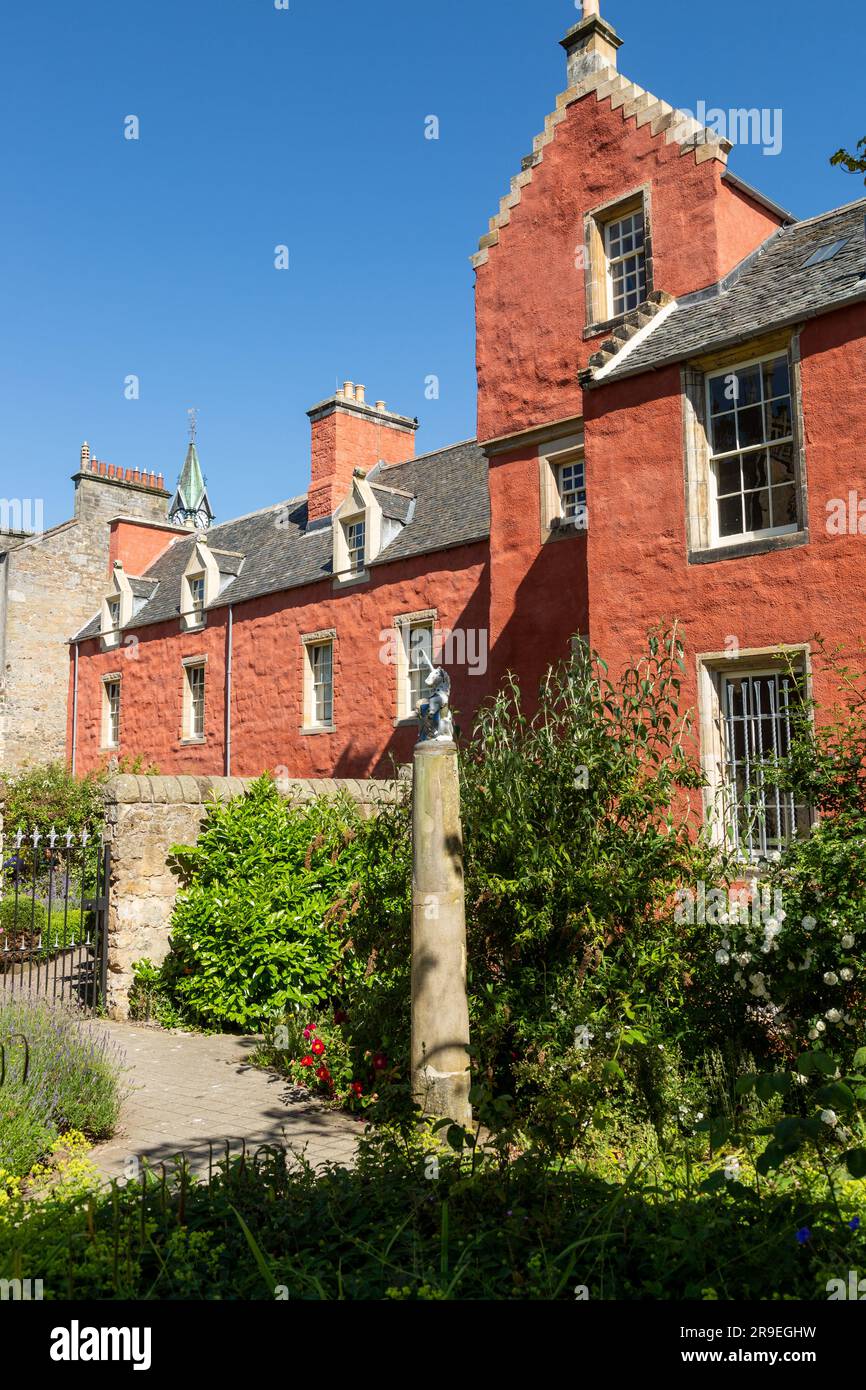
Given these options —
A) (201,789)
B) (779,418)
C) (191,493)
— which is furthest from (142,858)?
(191,493)

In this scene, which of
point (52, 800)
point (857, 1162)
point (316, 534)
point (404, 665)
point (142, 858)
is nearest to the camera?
point (857, 1162)

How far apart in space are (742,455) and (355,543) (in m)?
9.94

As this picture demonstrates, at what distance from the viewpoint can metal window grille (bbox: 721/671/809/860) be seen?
31.6 ft

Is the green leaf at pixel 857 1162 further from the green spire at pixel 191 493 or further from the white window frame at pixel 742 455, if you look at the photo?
the green spire at pixel 191 493

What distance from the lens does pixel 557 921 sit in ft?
23.0

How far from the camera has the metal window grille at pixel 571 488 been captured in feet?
42.9

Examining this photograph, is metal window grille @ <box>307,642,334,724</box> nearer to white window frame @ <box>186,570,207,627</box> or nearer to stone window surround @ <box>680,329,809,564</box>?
white window frame @ <box>186,570,207,627</box>

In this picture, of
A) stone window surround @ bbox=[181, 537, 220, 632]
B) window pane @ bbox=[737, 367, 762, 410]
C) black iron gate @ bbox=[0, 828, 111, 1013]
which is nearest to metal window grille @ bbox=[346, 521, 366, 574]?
stone window surround @ bbox=[181, 537, 220, 632]

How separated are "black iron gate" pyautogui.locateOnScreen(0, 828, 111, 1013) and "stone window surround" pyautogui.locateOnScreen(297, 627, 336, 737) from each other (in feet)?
14.4

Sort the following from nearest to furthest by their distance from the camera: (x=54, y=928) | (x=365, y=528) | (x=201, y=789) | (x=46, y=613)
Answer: (x=201, y=789) < (x=54, y=928) < (x=365, y=528) < (x=46, y=613)

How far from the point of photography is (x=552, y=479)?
1323 centimetres

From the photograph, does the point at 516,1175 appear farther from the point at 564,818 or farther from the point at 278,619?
the point at 278,619

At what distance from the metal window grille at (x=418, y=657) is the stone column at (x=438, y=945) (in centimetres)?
1026

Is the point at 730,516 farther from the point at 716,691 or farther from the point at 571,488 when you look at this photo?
the point at 571,488
